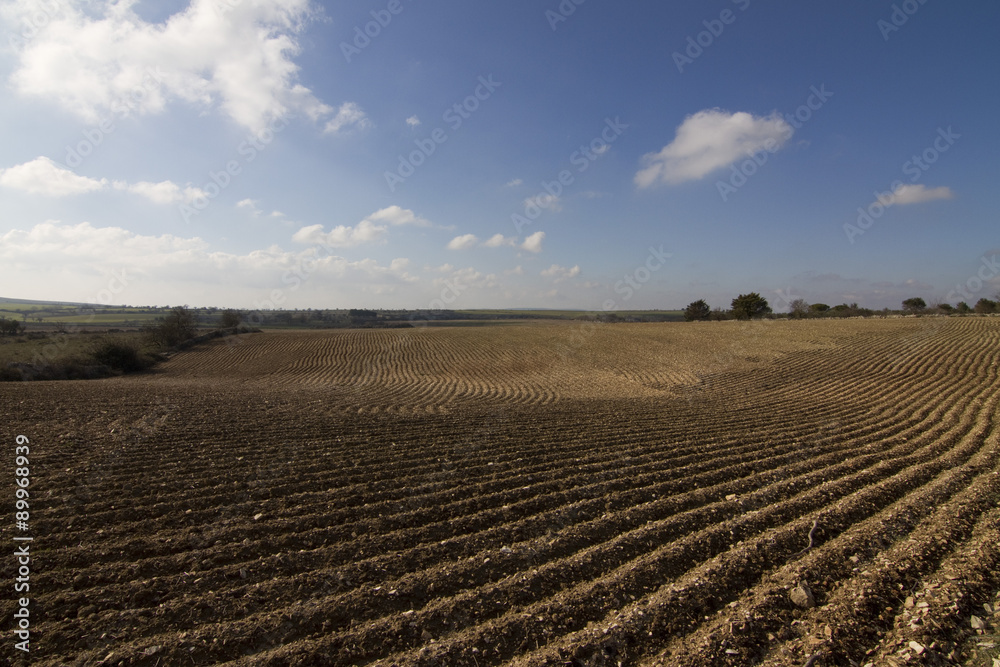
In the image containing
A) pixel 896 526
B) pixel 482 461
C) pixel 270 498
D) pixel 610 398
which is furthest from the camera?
pixel 610 398

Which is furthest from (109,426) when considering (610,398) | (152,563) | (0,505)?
(610,398)

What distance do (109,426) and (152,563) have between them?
8.13m

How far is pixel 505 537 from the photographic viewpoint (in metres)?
5.21

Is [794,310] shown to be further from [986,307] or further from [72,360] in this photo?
[72,360]

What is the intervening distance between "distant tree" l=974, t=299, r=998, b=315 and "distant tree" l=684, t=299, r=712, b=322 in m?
35.1

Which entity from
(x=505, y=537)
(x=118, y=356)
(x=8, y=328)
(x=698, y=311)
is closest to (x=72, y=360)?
(x=118, y=356)

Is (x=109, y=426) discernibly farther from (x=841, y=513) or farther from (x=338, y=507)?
(x=841, y=513)

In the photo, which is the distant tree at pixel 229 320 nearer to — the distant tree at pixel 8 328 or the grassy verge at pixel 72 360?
the grassy verge at pixel 72 360

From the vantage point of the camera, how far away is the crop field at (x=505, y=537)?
11.4 ft

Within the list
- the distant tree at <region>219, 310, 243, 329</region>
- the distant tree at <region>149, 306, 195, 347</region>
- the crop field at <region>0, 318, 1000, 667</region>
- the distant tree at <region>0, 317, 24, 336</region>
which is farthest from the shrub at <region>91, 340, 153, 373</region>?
the distant tree at <region>0, 317, 24, 336</region>

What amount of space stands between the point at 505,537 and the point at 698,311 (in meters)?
85.8

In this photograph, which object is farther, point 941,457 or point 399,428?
point 399,428

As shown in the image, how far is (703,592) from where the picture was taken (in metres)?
4.06

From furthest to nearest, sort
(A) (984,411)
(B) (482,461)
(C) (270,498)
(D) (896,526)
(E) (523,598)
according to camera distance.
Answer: (A) (984,411) < (B) (482,461) < (C) (270,498) < (D) (896,526) < (E) (523,598)
